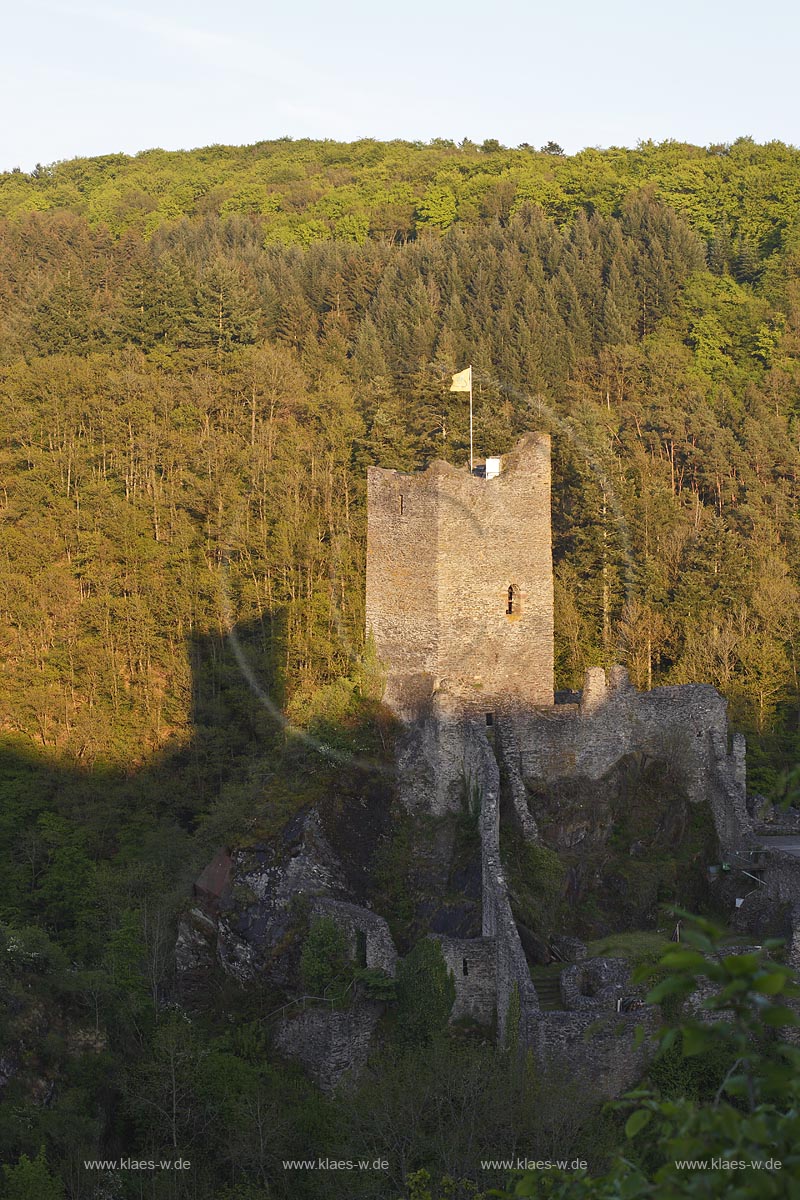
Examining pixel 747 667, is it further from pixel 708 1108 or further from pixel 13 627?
pixel 708 1108

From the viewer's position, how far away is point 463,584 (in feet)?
88.8

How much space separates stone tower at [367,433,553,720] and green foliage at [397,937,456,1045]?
5586mm

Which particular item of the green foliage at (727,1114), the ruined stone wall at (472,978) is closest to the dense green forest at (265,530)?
the ruined stone wall at (472,978)

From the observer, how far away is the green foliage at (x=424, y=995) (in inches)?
867

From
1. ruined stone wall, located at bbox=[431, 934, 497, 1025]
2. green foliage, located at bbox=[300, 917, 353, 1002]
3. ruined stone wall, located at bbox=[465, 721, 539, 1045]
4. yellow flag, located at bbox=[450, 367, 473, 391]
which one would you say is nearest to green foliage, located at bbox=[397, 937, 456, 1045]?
ruined stone wall, located at bbox=[431, 934, 497, 1025]

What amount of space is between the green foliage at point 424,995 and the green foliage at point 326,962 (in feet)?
3.19

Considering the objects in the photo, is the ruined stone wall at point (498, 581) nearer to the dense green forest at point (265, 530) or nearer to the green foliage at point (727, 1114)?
the dense green forest at point (265, 530)

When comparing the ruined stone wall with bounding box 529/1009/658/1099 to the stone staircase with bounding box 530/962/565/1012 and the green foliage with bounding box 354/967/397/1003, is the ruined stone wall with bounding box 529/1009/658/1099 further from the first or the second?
the green foliage with bounding box 354/967/397/1003

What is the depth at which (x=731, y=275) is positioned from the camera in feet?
210

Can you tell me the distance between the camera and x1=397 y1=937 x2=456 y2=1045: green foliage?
72.3 feet

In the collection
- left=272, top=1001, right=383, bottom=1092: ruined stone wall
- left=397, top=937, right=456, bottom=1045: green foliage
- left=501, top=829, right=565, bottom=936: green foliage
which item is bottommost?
left=272, top=1001, right=383, bottom=1092: ruined stone wall

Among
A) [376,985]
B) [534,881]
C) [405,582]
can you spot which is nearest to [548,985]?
[376,985]

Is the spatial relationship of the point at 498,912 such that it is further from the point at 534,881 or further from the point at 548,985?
the point at 534,881

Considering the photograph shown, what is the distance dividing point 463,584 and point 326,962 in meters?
7.69
